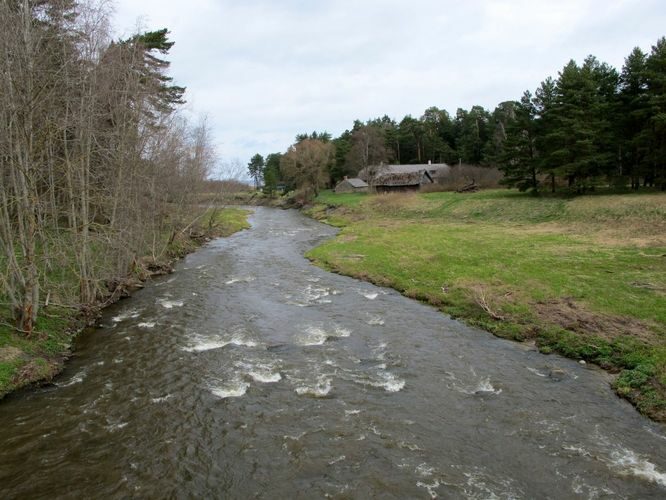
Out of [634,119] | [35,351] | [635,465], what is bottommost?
[635,465]

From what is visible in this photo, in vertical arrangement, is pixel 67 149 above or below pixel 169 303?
above

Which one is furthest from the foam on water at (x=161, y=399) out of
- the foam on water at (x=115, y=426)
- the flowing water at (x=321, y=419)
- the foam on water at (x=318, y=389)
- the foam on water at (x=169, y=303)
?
the foam on water at (x=169, y=303)

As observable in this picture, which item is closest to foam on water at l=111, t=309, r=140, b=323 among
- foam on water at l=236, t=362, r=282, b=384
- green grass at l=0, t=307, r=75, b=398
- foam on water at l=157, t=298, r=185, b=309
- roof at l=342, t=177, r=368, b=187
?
foam on water at l=157, t=298, r=185, b=309

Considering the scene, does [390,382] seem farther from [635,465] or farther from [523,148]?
[523,148]

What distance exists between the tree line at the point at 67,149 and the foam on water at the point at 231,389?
7.28m

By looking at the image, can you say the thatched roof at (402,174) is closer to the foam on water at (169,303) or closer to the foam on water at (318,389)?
the foam on water at (169,303)

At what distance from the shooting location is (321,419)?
1148 cm

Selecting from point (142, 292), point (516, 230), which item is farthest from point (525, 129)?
point (142, 292)

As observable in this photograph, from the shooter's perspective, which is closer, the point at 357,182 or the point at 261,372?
the point at 261,372

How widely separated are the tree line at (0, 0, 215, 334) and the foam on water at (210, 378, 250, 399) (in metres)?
7.28

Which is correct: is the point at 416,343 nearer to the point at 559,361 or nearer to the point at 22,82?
the point at 559,361

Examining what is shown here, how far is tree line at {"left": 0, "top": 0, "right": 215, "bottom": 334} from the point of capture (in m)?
13.9

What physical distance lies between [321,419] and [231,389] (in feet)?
10.8

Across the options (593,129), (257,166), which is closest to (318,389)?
(593,129)
